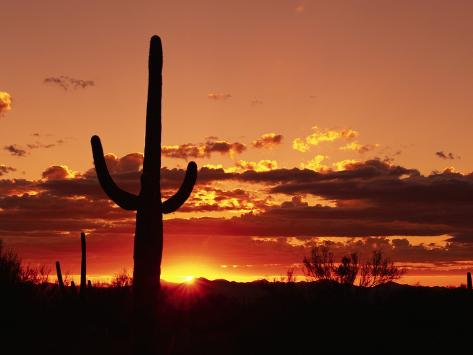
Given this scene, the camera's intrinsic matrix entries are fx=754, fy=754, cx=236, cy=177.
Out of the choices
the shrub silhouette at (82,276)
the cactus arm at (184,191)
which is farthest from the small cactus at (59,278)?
the cactus arm at (184,191)

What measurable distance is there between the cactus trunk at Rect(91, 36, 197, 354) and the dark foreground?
7711 mm

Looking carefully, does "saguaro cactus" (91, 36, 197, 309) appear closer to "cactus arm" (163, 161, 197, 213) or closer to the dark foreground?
"cactus arm" (163, 161, 197, 213)

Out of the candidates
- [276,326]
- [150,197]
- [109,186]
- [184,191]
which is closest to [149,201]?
[150,197]

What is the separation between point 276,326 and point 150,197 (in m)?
10.4

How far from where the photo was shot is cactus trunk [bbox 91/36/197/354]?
16531 millimetres

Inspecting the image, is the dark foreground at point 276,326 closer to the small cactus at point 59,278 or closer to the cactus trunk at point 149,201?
the small cactus at point 59,278

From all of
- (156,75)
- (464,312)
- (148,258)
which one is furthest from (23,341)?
(464,312)

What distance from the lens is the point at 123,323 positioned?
32.1 metres

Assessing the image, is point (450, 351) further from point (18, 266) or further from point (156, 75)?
point (18, 266)

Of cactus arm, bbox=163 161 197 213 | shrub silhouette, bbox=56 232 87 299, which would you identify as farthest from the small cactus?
cactus arm, bbox=163 161 197 213

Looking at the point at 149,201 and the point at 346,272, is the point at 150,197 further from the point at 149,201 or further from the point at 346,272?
the point at 346,272

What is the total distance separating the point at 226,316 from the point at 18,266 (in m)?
12.6

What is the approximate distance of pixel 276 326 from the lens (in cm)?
2558

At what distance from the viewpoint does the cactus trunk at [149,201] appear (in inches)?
651
